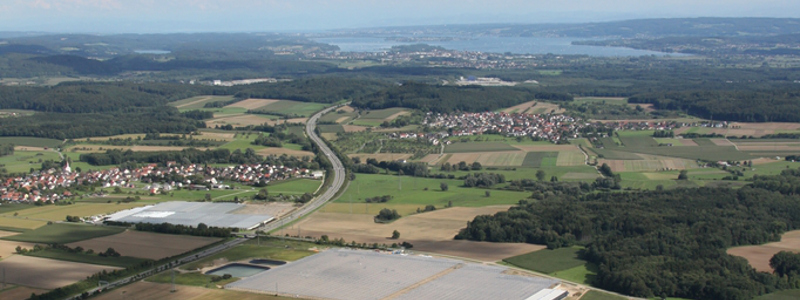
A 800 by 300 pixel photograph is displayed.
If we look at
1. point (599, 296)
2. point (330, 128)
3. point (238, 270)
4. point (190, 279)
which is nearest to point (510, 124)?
point (330, 128)

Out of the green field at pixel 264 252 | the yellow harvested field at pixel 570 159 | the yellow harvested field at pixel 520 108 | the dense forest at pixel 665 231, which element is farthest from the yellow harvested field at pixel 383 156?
the yellow harvested field at pixel 520 108

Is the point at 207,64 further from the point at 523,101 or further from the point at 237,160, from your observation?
the point at 237,160

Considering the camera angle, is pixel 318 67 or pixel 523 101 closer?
pixel 523 101

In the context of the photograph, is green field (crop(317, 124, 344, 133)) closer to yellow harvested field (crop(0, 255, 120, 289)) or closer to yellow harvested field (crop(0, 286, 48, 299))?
yellow harvested field (crop(0, 255, 120, 289))

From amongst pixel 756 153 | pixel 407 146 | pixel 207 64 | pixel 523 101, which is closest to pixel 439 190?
pixel 407 146

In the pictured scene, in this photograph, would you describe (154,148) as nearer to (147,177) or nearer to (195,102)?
(147,177)
